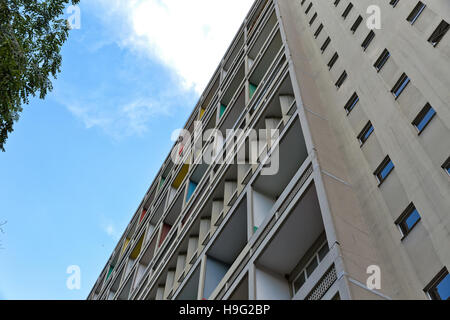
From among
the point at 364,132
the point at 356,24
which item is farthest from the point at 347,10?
the point at 364,132

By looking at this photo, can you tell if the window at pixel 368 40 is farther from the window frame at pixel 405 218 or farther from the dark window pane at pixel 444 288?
the dark window pane at pixel 444 288

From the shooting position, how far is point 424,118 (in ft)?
37.9

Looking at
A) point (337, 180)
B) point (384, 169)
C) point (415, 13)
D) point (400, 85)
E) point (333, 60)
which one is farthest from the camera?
point (333, 60)

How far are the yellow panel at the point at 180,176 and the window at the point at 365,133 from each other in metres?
15.6

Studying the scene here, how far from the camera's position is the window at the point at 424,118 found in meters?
11.3

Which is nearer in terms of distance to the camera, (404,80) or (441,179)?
(441,179)

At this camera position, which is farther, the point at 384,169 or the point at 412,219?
the point at 384,169

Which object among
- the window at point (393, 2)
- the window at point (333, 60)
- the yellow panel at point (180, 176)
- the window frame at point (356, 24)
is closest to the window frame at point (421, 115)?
the window at point (393, 2)

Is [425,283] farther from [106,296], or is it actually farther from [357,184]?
[106,296]

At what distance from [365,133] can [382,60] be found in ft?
9.96

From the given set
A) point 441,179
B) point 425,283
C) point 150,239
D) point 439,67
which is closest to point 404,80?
point 439,67

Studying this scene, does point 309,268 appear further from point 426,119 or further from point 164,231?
point 164,231

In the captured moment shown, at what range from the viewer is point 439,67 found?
12.0m
